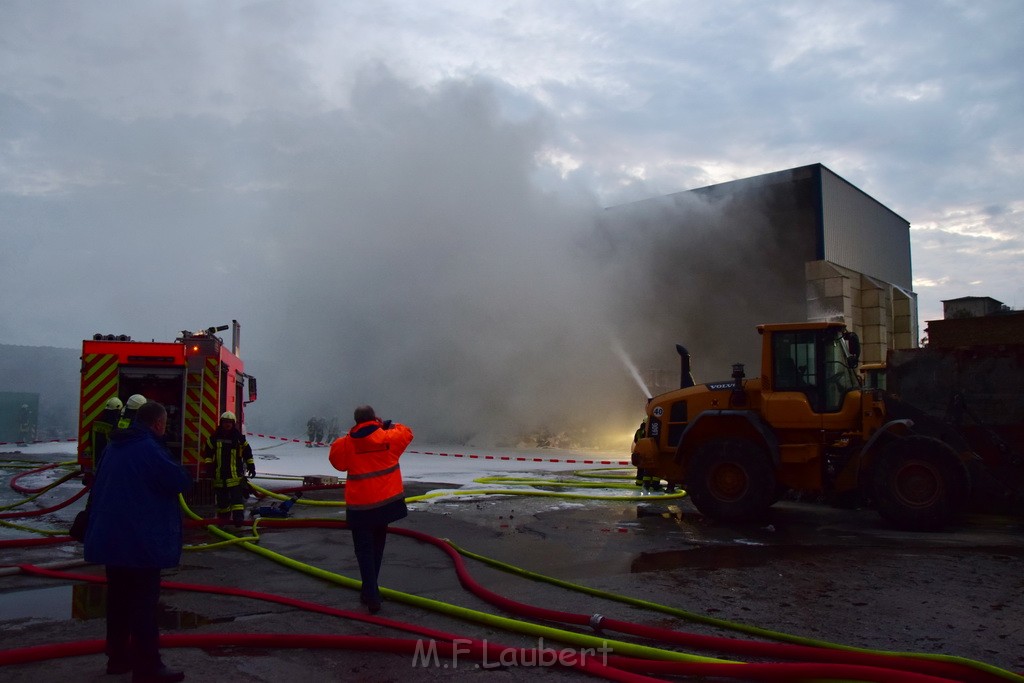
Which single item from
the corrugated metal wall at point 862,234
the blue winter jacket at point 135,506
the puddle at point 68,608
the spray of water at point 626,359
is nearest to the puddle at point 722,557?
the puddle at point 68,608

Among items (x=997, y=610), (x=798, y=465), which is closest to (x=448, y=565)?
(x=997, y=610)

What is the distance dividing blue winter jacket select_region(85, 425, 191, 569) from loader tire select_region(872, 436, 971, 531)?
21.1 ft

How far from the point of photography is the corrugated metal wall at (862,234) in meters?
17.7

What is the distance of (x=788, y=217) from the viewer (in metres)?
18.0

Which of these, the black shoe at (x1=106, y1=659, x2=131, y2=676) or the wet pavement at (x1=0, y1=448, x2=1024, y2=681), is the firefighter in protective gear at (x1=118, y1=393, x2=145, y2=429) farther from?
the black shoe at (x1=106, y1=659, x2=131, y2=676)

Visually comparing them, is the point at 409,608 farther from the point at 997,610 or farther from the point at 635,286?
the point at 635,286

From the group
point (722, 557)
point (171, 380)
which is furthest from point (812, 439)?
point (171, 380)

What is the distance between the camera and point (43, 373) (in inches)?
1293

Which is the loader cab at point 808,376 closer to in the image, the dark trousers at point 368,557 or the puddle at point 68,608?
the dark trousers at point 368,557

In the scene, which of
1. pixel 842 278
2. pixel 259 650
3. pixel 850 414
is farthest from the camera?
pixel 842 278

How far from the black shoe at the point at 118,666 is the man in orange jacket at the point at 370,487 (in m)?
1.32

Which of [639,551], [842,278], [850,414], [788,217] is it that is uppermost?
[788,217]

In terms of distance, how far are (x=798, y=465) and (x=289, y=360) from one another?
64.2 feet

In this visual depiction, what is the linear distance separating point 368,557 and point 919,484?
557 centimetres
